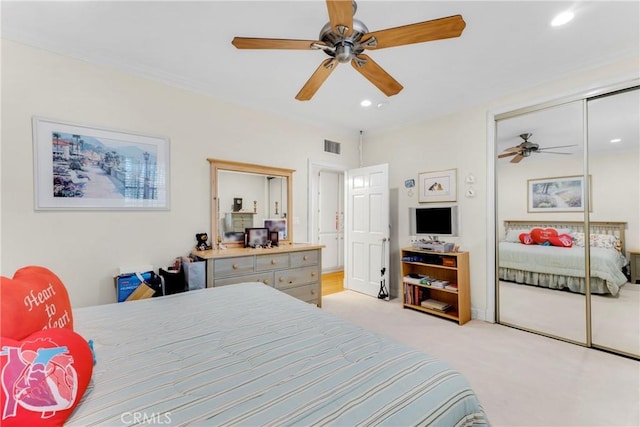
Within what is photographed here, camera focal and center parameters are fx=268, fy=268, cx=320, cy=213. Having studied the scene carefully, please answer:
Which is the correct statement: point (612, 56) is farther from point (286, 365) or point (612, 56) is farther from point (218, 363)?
point (218, 363)

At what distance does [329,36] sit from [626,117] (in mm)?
2838

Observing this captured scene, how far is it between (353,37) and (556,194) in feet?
8.67

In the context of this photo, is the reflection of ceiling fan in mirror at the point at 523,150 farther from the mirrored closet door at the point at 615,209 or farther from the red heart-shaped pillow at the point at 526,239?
the red heart-shaped pillow at the point at 526,239

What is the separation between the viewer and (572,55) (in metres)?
2.43

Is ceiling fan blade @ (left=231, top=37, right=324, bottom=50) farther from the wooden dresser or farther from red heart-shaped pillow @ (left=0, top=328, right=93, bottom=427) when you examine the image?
the wooden dresser

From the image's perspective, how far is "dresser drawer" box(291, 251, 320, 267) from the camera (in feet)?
11.0

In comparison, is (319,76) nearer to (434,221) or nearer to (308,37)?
(308,37)

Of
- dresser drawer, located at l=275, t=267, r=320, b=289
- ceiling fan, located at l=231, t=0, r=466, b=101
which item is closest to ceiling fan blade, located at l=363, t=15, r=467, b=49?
ceiling fan, located at l=231, t=0, r=466, b=101

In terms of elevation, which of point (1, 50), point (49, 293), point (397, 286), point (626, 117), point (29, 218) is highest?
point (1, 50)

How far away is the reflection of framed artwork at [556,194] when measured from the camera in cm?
265

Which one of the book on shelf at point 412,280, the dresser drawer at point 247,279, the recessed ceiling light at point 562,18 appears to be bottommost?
the book on shelf at point 412,280

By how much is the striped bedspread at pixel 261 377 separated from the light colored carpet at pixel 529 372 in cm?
124

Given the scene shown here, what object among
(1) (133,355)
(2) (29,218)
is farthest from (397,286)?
(2) (29,218)

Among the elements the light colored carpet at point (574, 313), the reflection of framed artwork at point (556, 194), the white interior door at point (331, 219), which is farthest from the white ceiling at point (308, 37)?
the white interior door at point (331, 219)
